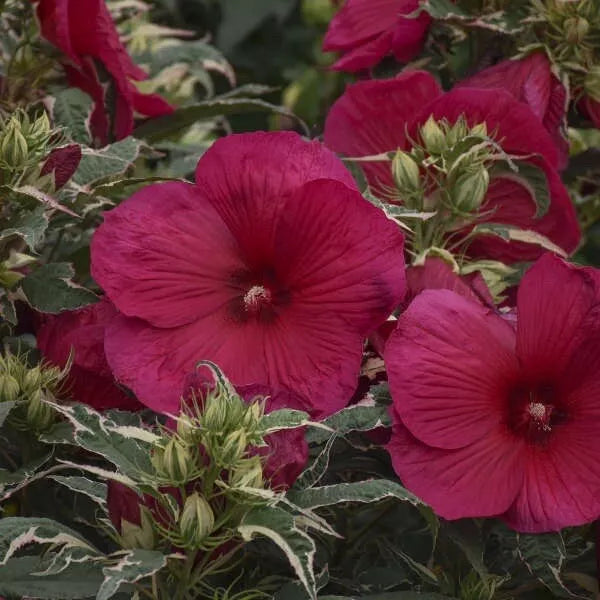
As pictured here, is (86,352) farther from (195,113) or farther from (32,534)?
(195,113)

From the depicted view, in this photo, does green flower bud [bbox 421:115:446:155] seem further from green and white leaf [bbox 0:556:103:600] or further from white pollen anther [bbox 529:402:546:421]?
green and white leaf [bbox 0:556:103:600]

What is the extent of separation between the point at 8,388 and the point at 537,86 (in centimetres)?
54

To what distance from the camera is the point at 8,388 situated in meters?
0.93

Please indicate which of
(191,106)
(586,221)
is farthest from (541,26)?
(586,221)

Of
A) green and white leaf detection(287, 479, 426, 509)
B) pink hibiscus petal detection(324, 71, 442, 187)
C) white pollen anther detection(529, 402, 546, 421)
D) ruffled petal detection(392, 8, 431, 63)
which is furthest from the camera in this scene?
ruffled petal detection(392, 8, 431, 63)

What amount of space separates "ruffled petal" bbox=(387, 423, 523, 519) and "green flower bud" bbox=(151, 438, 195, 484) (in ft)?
0.55

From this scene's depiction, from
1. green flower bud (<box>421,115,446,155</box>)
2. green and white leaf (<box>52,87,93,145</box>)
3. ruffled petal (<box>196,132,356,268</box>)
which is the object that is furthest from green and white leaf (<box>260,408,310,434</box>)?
green and white leaf (<box>52,87,93,145</box>)

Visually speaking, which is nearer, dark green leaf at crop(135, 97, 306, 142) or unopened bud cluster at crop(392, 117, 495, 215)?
unopened bud cluster at crop(392, 117, 495, 215)

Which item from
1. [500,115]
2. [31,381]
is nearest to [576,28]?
[500,115]

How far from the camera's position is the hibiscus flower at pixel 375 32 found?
1234 mm

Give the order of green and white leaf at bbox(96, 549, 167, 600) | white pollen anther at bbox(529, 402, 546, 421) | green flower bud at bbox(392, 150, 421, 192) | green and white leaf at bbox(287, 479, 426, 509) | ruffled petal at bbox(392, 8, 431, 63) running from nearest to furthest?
green and white leaf at bbox(96, 549, 167, 600) → green and white leaf at bbox(287, 479, 426, 509) → white pollen anther at bbox(529, 402, 546, 421) → green flower bud at bbox(392, 150, 421, 192) → ruffled petal at bbox(392, 8, 431, 63)

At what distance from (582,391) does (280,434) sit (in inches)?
9.0

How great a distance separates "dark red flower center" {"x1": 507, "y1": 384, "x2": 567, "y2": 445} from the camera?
0.93 metres

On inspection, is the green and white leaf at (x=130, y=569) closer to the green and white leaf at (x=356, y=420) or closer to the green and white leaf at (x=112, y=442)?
the green and white leaf at (x=112, y=442)
